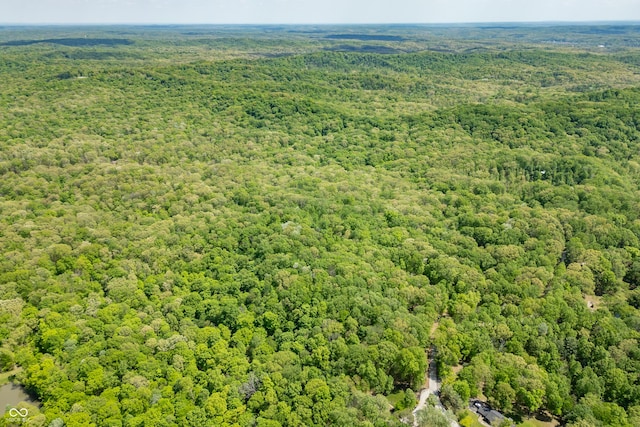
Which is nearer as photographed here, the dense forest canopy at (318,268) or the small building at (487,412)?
the small building at (487,412)

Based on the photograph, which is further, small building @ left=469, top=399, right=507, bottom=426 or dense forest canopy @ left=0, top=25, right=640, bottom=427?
dense forest canopy @ left=0, top=25, right=640, bottom=427

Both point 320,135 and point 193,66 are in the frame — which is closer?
point 320,135

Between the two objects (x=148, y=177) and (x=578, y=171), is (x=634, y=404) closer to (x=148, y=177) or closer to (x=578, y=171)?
(x=578, y=171)

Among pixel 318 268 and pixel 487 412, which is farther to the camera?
pixel 318 268

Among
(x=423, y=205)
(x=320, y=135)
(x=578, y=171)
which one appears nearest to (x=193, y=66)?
(x=320, y=135)

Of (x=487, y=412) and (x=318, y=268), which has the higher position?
(x=318, y=268)

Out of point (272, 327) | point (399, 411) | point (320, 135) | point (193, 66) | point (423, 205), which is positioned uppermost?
point (193, 66)

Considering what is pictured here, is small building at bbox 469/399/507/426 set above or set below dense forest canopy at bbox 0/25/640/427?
below

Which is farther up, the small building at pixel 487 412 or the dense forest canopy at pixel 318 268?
the dense forest canopy at pixel 318 268
